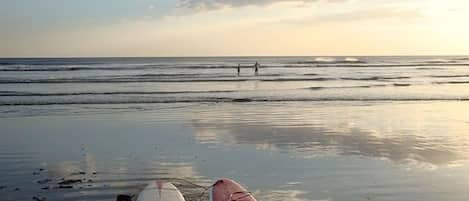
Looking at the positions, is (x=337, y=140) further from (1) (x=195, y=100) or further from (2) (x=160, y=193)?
(1) (x=195, y=100)

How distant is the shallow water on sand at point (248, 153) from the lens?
995 cm

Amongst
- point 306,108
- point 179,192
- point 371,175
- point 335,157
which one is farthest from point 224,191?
point 306,108

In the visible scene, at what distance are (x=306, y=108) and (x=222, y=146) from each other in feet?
32.3

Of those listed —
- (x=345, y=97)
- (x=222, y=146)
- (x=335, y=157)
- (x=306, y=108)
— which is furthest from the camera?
(x=345, y=97)

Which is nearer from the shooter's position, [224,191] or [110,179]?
[224,191]

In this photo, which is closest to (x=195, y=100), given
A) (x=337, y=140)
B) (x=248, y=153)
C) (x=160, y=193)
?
(x=337, y=140)

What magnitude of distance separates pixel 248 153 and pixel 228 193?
397 cm

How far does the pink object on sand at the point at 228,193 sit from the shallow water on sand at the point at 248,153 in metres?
0.49

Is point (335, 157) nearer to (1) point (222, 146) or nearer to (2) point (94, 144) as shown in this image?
(1) point (222, 146)

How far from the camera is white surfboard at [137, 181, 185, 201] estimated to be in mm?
8812

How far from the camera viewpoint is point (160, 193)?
8906 mm

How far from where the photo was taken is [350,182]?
1035 centimetres

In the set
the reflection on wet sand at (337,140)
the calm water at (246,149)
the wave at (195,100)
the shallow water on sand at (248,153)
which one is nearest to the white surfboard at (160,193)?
the shallow water on sand at (248,153)

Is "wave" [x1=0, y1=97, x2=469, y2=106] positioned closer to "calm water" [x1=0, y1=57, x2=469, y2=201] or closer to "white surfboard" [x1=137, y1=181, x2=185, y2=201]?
"calm water" [x1=0, y1=57, x2=469, y2=201]
